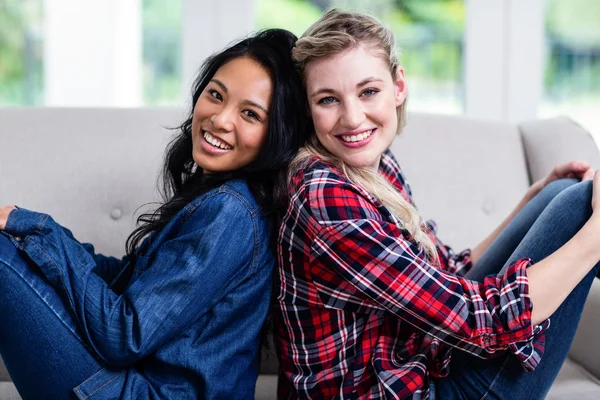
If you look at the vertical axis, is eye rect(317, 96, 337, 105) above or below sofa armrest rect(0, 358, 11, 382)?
above

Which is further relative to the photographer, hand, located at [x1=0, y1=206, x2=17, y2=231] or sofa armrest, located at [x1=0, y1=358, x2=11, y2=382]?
sofa armrest, located at [x1=0, y1=358, x2=11, y2=382]

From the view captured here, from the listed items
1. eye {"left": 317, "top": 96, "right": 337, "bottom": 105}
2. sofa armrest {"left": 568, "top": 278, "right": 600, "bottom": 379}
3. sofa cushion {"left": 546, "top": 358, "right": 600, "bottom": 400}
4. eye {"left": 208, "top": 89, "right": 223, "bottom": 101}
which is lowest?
sofa cushion {"left": 546, "top": 358, "right": 600, "bottom": 400}

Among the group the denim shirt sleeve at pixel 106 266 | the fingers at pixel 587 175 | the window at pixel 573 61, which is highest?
the window at pixel 573 61

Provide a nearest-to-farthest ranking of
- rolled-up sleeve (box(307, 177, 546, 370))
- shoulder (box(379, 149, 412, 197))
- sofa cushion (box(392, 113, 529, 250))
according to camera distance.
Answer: rolled-up sleeve (box(307, 177, 546, 370)) → shoulder (box(379, 149, 412, 197)) → sofa cushion (box(392, 113, 529, 250))

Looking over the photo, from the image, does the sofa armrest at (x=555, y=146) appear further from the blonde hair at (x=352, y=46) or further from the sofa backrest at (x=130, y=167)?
the blonde hair at (x=352, y=46)

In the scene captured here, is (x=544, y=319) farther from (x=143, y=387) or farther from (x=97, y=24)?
(x=97, y=24)

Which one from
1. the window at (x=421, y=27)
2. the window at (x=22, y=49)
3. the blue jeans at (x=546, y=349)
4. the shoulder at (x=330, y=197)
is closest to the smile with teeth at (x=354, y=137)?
the shoulder at (x=330, y=197)

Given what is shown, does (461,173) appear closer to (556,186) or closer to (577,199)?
(556,186)

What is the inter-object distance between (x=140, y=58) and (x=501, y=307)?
2.06 meters

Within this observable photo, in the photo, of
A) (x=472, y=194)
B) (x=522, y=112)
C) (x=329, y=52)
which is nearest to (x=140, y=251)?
(x=329, y=52)

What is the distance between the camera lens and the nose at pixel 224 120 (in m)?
1.30

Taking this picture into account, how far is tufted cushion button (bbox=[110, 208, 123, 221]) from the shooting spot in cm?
169

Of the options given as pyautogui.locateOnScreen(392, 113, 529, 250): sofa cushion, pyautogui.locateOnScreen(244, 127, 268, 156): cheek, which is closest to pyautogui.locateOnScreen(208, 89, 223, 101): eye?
pyautogui.locateOnScreen(244, 127, 268, 156): cheek

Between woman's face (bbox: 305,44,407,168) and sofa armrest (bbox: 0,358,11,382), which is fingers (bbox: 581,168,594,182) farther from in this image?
sofa armrest (bbox: 0,358,11,382)
